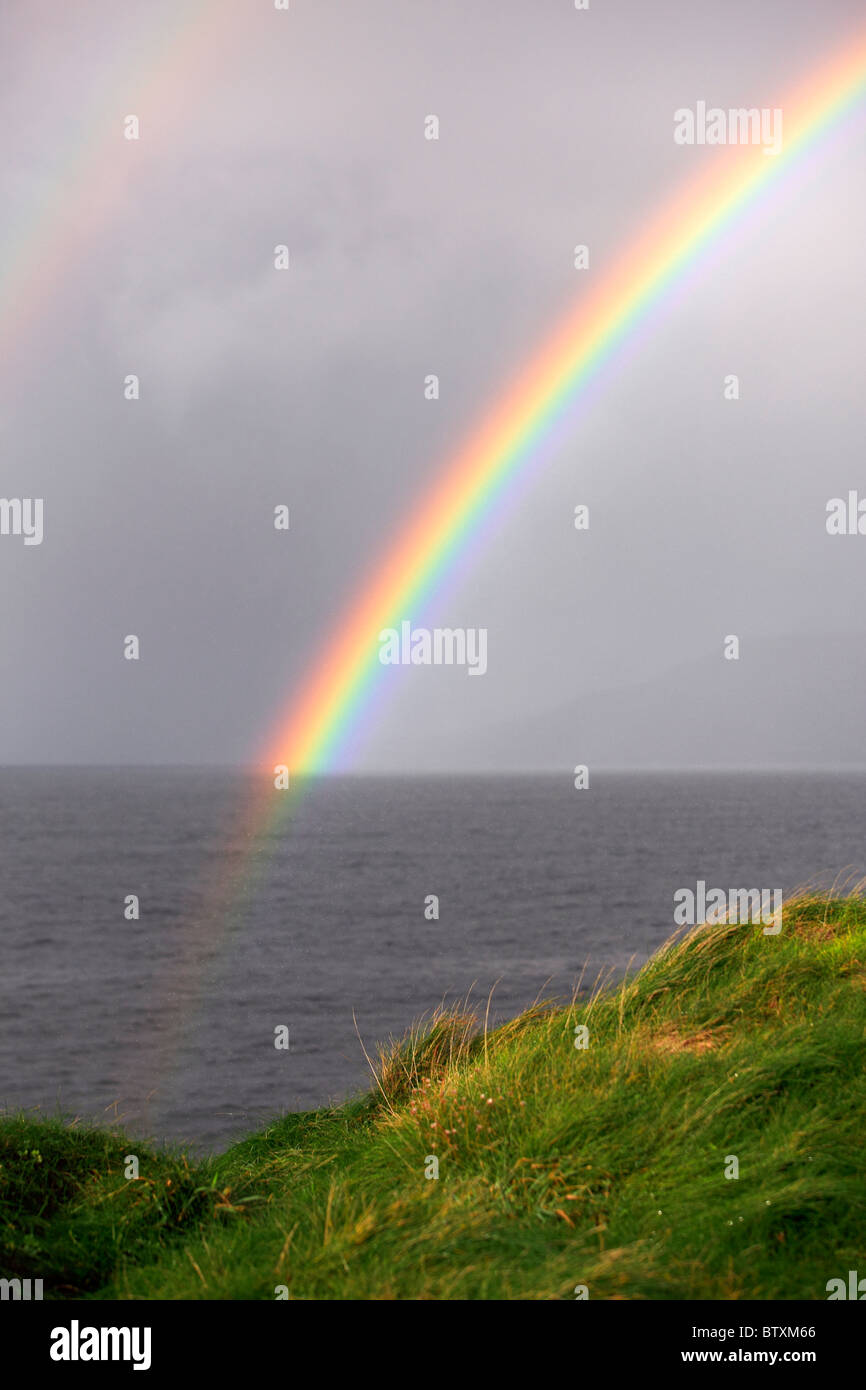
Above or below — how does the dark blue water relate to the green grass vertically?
above

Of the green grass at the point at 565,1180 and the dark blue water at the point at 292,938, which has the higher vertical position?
the dark blue water at the point at 292,938

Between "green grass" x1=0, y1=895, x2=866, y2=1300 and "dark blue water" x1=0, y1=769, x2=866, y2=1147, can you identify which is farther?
"dark blue water" x1=0, y1=769, x2=866, y2=1147

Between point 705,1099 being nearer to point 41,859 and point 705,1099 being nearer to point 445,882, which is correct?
point 445,882

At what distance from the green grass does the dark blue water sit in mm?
2075

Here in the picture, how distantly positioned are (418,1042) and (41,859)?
93.5m

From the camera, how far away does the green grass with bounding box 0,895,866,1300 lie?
5.25 m

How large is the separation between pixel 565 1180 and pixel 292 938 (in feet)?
162

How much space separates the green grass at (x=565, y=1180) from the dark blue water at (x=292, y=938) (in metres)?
2.08

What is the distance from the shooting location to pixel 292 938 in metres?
54.2

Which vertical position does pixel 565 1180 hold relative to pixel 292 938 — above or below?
below

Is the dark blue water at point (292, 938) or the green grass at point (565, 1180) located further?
the dark blue water at point (292, 938)

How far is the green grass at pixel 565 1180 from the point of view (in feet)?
17.2

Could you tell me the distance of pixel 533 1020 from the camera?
417 inches
